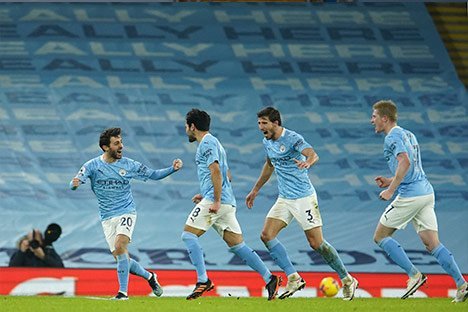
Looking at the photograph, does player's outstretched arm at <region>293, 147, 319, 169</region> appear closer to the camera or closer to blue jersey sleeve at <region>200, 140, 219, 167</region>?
blue jersey sleeve at <region>200, 140, 219, 167</region>

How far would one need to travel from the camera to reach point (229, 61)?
20.5m

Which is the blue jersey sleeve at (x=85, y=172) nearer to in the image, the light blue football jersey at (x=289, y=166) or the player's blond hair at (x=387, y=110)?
the light blue football jersey at (x=289, y=166)

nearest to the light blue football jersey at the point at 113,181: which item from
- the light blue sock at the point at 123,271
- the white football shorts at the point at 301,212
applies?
the light blue sock at the point at 123,271

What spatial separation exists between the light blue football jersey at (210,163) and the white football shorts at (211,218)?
0.07m

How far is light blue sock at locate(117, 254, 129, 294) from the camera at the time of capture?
11984 mm

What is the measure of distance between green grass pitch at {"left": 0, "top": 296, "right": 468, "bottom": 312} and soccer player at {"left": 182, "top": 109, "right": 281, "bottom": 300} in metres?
0.32

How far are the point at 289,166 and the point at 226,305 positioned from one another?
1716mm

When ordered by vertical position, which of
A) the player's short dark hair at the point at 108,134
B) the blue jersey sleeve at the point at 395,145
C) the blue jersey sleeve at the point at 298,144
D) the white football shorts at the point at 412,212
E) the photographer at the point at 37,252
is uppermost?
the photographer at the point at 37,252

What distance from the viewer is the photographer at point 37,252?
51.7 feet

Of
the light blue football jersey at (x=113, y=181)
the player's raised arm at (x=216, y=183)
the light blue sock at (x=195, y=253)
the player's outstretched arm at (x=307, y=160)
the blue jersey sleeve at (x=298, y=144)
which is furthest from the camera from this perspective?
the light blue football jersey at (x=113, y=181)

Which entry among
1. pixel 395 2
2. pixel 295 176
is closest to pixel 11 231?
pixel 295 176

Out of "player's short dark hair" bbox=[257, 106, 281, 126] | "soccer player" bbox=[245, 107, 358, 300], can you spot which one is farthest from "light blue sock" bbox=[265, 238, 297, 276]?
"player's short dark hair" bbox=[257, 106, 281, 126]

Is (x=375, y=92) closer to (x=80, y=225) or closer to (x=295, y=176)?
(x=80, y=225)

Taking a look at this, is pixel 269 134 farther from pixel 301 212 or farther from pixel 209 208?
pixel 209 208
